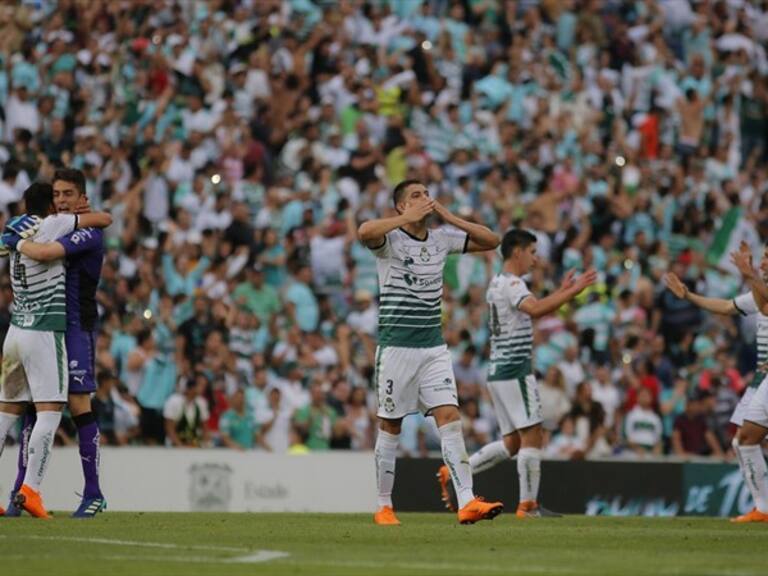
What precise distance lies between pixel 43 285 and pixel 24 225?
54cm

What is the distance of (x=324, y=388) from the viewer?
23.8m

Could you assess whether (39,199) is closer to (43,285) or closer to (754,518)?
(43,285)

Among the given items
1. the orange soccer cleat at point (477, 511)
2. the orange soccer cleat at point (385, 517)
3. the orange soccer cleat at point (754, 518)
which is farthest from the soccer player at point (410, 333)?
the orange soccer cleat at point (754, 518)

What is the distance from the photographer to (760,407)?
57.1ft

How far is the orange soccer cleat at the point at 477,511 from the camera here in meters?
14.4

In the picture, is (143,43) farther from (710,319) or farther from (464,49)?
(710,319)

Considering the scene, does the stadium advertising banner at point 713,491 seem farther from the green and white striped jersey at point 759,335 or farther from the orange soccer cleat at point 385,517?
the orange soccer cleat at point 385,517

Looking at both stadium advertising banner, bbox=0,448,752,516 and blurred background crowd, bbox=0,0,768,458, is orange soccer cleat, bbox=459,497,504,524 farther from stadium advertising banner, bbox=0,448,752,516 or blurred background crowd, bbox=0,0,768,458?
blurred background crowd, bbox=0,0,768,458

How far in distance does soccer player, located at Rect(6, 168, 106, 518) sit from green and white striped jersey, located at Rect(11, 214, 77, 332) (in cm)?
14

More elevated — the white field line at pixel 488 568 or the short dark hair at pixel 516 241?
the short dark hair at pixel 516 241

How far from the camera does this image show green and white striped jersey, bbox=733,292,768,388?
17672 millimetres

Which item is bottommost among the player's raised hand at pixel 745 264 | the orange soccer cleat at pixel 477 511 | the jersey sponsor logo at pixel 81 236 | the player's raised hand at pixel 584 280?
the orange soccer cleat at pixel 477 511

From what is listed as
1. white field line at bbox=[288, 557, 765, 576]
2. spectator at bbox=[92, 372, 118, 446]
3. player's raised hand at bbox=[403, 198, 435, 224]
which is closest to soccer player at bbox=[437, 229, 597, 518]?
player's raised hand at bbox=[403, 198, 435, 224]

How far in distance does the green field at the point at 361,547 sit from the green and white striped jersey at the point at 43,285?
1.71 m
